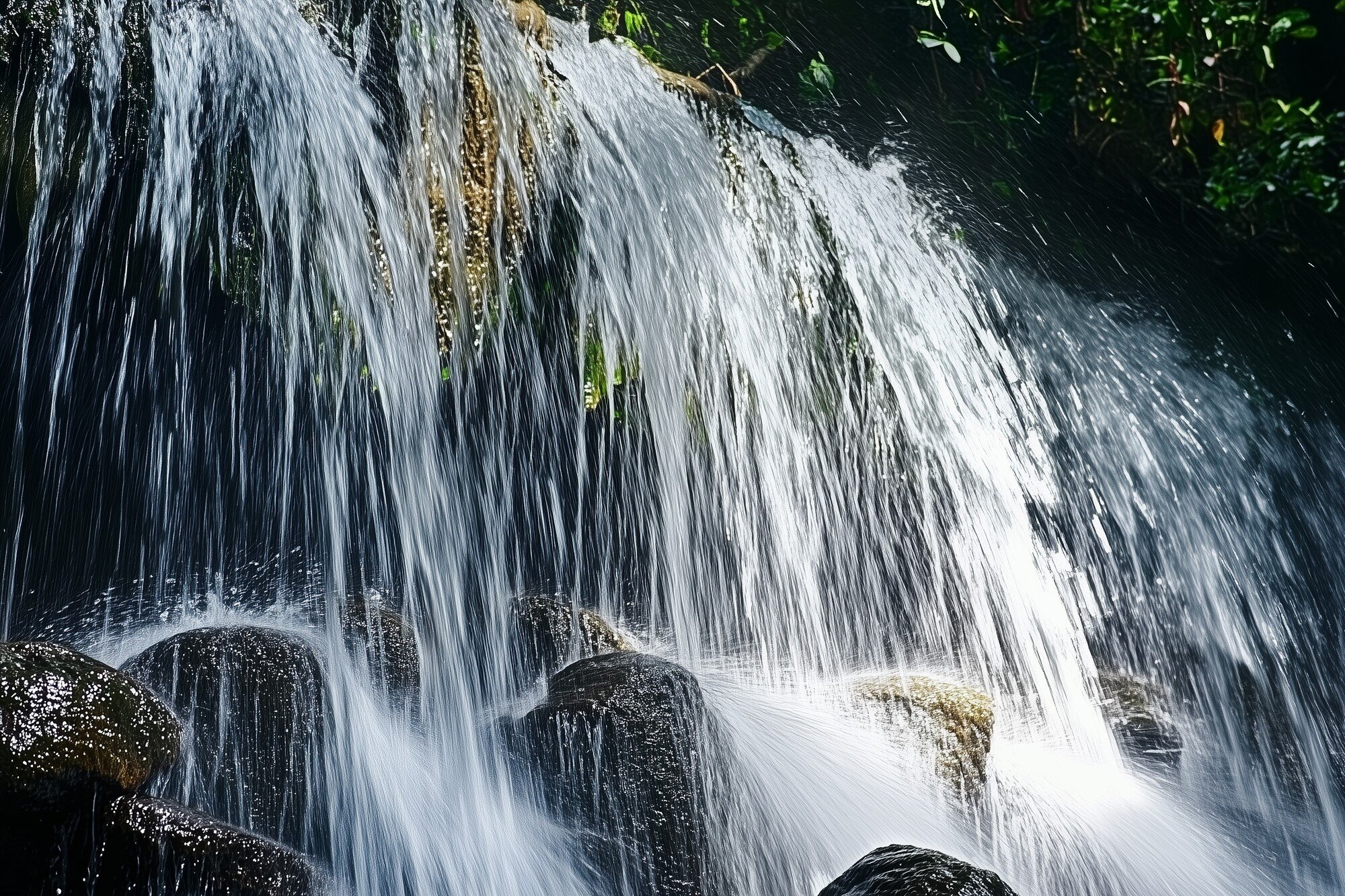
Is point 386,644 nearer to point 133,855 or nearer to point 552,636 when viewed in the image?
point 552,636

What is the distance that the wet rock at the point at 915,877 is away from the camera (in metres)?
2.69

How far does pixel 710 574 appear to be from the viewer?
6.45 metres

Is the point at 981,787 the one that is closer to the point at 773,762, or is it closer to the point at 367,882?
the point at 773,762

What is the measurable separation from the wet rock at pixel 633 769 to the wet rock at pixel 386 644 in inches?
51.3

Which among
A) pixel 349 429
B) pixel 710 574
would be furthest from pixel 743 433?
pixel 349 429

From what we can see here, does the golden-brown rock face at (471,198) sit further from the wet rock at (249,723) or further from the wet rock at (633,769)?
the wet rock at (633,769)

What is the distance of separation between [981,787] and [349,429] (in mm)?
3890

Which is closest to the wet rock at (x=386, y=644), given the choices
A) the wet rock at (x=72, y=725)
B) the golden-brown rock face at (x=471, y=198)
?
the golden-brown rock face at (x=471, y=198)

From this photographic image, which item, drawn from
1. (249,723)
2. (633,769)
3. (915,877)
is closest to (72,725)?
(249,723)

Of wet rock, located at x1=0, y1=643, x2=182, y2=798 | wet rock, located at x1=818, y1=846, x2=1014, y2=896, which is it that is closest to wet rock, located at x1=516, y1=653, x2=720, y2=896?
wet rock, located at x1=818, y1=846, x2=1014, y2=896

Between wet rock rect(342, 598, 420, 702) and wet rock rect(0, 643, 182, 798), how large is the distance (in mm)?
2047

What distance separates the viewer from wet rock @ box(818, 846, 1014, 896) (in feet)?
8.83

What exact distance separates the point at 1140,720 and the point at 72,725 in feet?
18.7

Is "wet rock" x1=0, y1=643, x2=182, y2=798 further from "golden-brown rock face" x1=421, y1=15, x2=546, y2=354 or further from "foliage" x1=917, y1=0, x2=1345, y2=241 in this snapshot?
"foliage" x1=917, y1=0, x2=1345, y2=241
